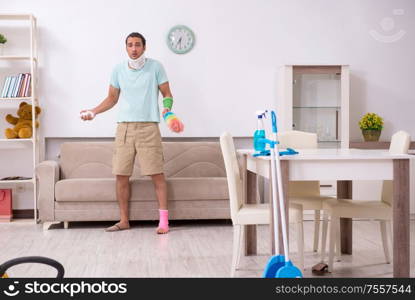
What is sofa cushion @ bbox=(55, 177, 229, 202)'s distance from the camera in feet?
16.8

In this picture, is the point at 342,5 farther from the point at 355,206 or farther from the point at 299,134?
the point at 355,206

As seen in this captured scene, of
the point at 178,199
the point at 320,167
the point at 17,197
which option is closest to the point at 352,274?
the point at 320,167

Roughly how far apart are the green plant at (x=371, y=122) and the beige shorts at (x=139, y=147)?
83.6 inches

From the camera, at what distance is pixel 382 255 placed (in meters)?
3.96

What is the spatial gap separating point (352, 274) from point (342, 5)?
347 centimetres

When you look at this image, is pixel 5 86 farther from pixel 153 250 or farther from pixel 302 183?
pixel 302 183

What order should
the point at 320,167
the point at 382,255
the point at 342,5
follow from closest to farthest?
the point at 320,167 < the point at 382,255 < the point at 342,5

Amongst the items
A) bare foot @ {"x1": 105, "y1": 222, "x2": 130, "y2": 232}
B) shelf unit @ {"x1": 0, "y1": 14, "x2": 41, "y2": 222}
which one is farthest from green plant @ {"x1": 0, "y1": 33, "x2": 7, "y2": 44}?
bare foot @ {"x1": 105, "y1": 222, "x2": 130, "y2": 232}

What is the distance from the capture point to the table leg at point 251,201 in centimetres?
388

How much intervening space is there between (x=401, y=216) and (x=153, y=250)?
181 cm

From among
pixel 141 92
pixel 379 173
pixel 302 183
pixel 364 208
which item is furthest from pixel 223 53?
pixel 379 173

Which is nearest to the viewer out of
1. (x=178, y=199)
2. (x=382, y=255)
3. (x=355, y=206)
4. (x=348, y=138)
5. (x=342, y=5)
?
(x=355, y=206)

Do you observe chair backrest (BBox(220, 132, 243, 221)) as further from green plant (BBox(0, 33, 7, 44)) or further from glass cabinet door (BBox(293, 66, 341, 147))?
green plant (BBox(0, 33, 7, 44))

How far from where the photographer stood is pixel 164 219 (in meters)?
4.97
